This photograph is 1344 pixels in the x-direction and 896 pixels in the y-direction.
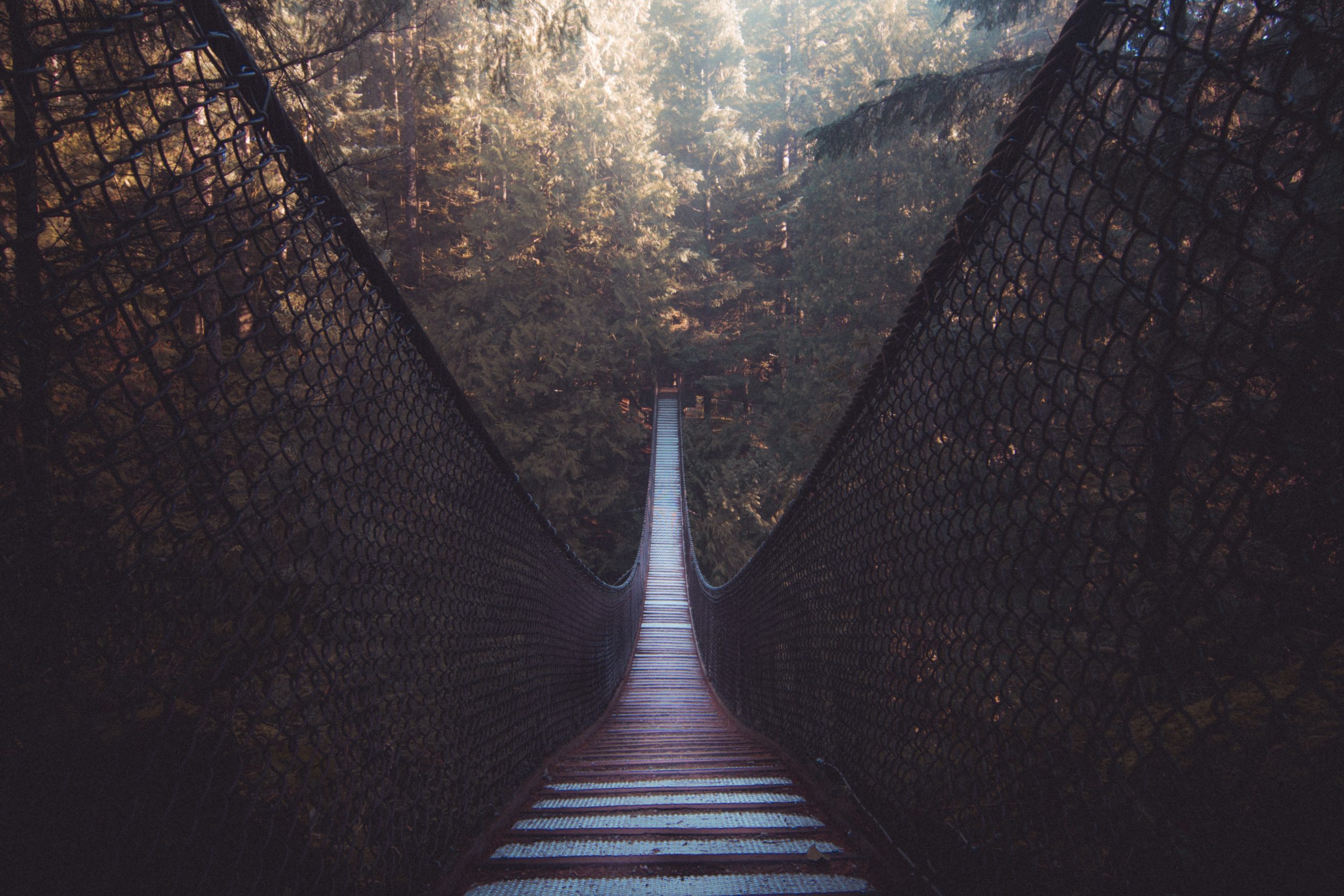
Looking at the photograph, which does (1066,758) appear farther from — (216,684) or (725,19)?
(725,19)

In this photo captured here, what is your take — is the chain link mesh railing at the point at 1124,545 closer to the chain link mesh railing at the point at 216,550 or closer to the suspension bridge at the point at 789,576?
the suspension bridge at the point at 789,576

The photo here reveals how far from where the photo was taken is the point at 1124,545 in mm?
814

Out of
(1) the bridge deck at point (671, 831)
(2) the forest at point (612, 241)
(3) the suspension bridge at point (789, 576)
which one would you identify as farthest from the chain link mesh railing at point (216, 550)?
(2) the forest at point (612, 241)

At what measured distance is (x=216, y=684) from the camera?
0.89 meters

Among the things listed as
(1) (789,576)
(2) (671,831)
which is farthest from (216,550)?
(1) (789,576)

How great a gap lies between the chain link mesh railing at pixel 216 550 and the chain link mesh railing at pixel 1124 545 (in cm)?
105

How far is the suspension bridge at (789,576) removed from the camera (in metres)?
0.67

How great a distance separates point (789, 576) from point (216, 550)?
83.3 inches

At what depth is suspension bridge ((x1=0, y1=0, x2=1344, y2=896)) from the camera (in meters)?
0.67

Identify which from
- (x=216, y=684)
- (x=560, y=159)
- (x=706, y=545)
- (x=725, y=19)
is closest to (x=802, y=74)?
(x=725, y=19)

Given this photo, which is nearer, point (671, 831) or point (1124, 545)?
point (1124, 545)

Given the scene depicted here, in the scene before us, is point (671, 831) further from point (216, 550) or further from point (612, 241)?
point (612, 241)

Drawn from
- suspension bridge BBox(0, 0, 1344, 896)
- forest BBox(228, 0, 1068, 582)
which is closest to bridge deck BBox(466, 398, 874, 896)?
suspension bridge BBox(0, 0, 1344, 896)

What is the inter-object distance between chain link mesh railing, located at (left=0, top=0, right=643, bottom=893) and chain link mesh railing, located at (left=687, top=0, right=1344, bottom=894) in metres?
1.05
